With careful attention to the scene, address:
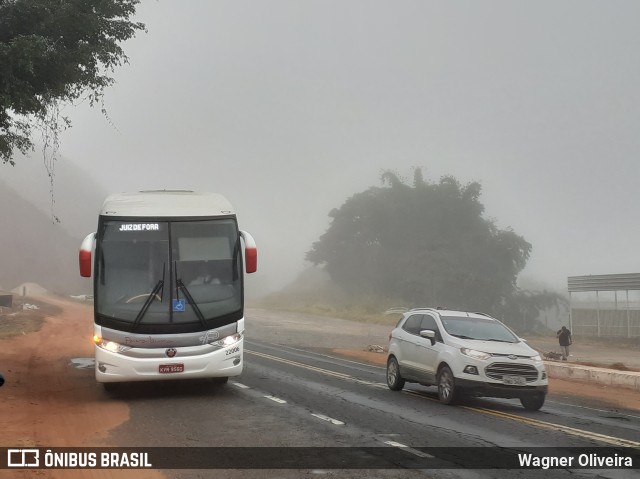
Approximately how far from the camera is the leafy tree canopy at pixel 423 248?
215 feet

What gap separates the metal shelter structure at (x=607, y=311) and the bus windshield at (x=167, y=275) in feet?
111

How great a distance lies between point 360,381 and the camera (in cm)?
1672

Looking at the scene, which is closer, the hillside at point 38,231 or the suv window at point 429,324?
the suv window at point 429,324

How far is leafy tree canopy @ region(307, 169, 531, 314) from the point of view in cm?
6550

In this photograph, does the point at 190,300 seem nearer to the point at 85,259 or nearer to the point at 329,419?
the point at 85,259

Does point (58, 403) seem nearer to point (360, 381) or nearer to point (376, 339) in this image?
point (360, 381)

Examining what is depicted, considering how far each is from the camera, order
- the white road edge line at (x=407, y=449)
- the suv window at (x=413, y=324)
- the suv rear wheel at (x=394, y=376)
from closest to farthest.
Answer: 1. the white road edge line at (x=407, y=449)
2. the suv window at (x=413, y=324)
3. the suv rear wheel at (x=394, y=376)

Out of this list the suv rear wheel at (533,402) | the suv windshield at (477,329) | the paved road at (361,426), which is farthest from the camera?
the suv windshield at (477,329)

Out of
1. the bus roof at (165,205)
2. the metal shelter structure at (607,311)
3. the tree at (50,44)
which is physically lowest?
the metal shelter structure at (607,311)

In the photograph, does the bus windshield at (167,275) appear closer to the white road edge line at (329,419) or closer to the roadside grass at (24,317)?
the white road edge line at (329,419)

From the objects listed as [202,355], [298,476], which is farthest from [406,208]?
[298,476]

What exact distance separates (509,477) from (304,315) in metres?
53.6

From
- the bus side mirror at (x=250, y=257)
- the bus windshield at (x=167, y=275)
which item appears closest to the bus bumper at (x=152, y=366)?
the bus windshield at (x=167, y=275)

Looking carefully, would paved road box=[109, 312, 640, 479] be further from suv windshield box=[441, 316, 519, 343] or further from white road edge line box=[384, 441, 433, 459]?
suv windshield box=[441, 316, 519, 343]
